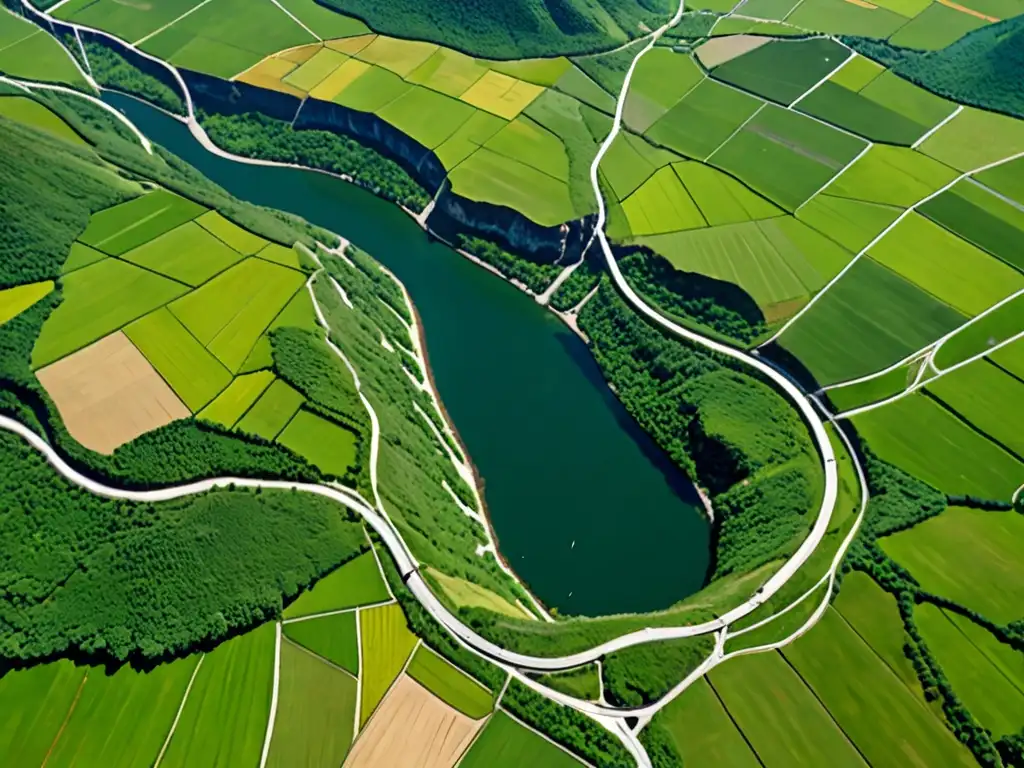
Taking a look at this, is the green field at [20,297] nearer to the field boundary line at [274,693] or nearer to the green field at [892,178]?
the field boundary line at [274,693]

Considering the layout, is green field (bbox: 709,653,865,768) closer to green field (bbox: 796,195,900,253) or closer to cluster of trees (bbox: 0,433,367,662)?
cluster of trees (bbox: 0,433,367,662)

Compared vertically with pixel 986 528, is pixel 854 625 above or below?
below

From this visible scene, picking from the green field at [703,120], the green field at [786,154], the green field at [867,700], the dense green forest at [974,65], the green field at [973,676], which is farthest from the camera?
the dense green forest at [974,65]

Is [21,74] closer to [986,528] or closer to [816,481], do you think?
[816,481]

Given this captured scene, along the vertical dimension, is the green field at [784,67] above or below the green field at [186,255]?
above

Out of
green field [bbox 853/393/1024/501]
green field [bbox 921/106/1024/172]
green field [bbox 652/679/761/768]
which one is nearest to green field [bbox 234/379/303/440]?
green field [bbox 652/679/761/768]

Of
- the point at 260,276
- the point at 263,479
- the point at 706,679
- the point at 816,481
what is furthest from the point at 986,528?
the point at 260,276

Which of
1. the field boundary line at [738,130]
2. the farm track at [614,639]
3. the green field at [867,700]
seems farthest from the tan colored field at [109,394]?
the field boundary line at [738,130]
